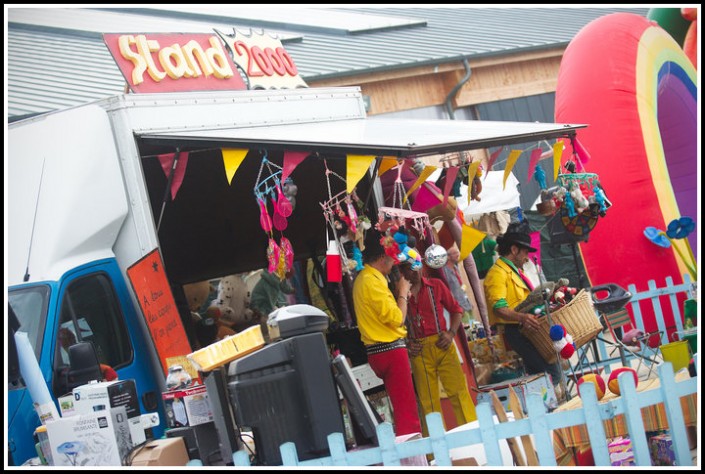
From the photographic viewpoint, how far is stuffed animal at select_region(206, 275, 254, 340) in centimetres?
1105

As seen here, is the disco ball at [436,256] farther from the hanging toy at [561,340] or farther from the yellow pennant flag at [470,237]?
the hanging toy at [561,340]

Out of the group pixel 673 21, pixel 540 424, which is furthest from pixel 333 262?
pixel 673 21

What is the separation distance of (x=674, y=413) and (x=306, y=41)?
515 inches

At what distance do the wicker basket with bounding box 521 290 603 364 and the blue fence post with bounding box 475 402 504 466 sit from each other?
319cm

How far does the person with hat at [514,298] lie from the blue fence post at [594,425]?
10.6 ft

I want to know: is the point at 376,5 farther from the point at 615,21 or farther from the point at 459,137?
the point at 459,137

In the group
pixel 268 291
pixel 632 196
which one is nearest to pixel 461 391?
pixel 268 291

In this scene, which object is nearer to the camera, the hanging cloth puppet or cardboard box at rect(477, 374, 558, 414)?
the hanging cloth puppet

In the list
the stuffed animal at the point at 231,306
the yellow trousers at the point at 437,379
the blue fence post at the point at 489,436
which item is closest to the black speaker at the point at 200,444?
the blue fence post at the point at 489,436

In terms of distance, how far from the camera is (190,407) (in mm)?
6270

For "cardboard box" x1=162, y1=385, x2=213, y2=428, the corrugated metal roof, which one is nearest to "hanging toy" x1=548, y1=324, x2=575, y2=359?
"cardboard box" x1=162, y1=385, x2=213, y2=428

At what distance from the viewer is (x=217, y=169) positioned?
9500 millimetres

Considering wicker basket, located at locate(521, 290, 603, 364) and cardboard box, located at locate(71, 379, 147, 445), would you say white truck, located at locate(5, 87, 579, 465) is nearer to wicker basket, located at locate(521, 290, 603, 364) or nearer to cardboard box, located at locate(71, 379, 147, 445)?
cardboard box, located at locate(71, 379, 147, 445)

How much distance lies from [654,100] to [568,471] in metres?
7.84
